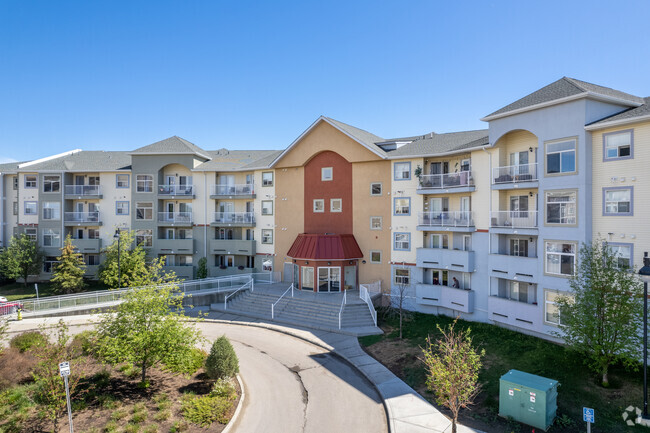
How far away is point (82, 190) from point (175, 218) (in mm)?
9856

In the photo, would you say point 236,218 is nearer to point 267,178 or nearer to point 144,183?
point 267,178

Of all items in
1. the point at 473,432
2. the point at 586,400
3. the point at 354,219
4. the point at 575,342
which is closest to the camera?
the point at 473,432

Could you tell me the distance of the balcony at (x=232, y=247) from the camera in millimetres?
33469

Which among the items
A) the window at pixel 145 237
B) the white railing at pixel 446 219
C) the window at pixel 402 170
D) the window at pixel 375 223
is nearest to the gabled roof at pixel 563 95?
the white railing at pixel 446 219

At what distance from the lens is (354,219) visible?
2998 cm

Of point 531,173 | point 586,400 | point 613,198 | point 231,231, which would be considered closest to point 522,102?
point 531,173

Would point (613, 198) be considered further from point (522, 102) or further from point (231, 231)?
point (231, 231)

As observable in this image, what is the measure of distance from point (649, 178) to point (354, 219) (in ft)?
60.2

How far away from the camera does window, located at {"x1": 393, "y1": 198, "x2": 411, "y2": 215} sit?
2738cm

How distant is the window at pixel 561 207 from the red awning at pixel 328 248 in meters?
13.9

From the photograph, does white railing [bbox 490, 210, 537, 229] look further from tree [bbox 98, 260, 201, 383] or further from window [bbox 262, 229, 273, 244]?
window [bbox 262, 229, 273, 244]

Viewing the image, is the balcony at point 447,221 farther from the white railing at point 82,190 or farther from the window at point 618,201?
the white railing at point 82,190

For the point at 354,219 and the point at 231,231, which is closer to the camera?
the point at 354,219

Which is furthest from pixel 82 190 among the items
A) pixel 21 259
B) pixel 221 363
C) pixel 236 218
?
pixel 221 363
